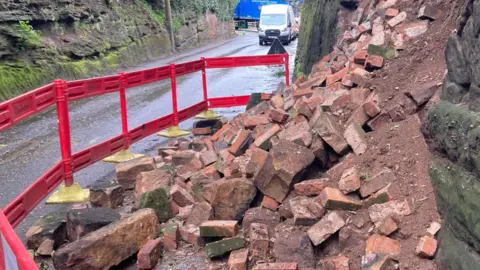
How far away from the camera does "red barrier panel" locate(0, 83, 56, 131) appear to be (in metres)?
4.95

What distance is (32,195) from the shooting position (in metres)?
5.29

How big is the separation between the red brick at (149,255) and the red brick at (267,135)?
1627mm

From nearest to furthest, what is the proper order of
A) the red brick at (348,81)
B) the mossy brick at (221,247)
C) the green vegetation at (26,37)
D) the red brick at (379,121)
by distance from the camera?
the mossy brick at (221,247) < the red brick at (379,121) < the red brick at (348,81) < the green vegetation at (26,37)

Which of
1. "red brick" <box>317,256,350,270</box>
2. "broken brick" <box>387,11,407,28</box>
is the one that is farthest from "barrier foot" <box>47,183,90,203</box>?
"broken brick" <box>387,11,407,28</box>

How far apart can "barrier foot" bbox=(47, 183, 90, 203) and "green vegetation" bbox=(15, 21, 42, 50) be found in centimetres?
922

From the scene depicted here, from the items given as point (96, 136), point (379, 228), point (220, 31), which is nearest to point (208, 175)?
point (379, 228)

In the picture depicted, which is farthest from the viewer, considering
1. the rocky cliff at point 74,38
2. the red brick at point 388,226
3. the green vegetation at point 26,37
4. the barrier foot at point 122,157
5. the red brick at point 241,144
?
the green vegetation at point 26,37

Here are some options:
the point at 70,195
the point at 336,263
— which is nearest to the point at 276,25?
the point at 70,195

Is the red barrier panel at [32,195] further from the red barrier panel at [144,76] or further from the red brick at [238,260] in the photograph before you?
the red barrier panel at [144,76]

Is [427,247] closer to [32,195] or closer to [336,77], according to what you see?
[336,77]

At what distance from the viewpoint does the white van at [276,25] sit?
117 feet

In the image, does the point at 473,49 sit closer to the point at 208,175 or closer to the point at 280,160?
the point at 280,160

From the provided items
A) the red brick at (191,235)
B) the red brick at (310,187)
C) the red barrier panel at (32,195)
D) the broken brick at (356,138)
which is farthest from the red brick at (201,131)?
the red brick at (310,187)

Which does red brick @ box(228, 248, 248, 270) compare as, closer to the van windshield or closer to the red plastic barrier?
the red plastic barrier
